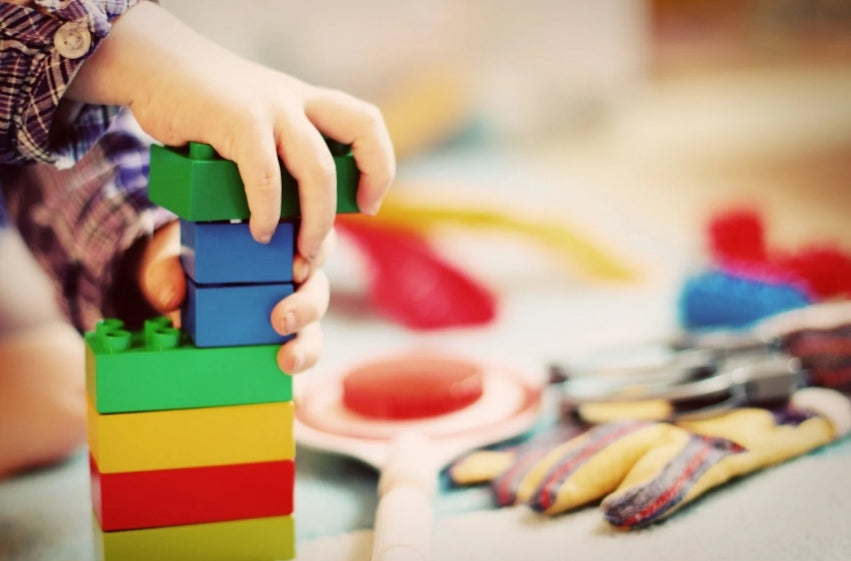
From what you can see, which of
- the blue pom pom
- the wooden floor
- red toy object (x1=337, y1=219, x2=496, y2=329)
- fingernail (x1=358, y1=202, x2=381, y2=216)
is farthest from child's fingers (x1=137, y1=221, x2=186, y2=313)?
the wooden floor

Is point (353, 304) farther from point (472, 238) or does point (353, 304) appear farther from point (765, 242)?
point (765, 242)

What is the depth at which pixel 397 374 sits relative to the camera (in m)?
0.74

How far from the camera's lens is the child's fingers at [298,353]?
52 centimetres

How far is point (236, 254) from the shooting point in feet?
1.70

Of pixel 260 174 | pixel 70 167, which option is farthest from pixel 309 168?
pixel 70 167

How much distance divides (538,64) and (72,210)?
1.37 metres

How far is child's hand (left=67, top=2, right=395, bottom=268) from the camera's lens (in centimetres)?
50

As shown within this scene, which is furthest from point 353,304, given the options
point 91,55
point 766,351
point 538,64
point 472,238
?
point 538,64

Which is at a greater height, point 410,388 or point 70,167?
point 70,167

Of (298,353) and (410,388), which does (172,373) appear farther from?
(410,388)

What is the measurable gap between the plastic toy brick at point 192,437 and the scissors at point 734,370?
0.89ft

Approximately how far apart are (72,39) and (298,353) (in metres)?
0.21

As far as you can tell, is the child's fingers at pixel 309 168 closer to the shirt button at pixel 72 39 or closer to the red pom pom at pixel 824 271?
the shirt button at pixel 72 39

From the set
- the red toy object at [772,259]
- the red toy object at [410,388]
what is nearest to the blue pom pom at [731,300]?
the red toy object at [772,259]
